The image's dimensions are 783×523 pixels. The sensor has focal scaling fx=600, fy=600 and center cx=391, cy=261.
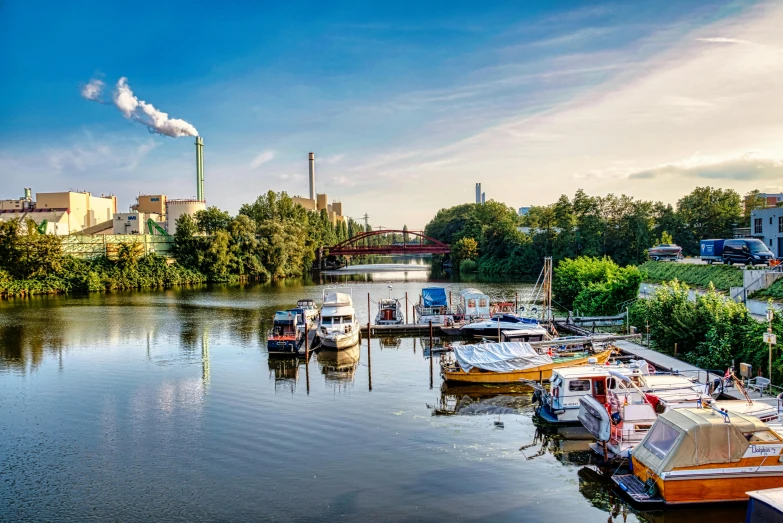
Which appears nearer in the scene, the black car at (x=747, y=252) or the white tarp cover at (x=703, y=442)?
the white tarp cover at (x=703, y=442)

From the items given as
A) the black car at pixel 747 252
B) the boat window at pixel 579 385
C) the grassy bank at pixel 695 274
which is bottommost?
the boat window at pixel 579 385

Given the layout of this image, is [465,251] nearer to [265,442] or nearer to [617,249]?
[617,249]

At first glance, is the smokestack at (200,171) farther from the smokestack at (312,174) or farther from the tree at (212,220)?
the smokestack at (312,174)

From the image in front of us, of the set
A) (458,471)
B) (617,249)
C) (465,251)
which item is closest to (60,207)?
(465,251)

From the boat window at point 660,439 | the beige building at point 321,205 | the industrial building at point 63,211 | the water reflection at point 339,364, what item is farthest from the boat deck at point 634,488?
the beige building at point 321,205

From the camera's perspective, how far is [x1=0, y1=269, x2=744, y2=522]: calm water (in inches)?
568

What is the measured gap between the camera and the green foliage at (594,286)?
39.5 m

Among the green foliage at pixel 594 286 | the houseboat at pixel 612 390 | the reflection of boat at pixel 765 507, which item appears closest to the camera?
the reflection of boat at pixel 765 507

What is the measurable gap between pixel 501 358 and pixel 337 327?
11.5 meters

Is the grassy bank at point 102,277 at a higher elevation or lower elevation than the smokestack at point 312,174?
lower

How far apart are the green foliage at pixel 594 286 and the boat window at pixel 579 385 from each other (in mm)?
20987

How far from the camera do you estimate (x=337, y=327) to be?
34000 millimetres

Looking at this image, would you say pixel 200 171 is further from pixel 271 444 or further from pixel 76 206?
pixel 271 444

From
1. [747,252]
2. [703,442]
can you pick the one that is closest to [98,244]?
[747,252]
